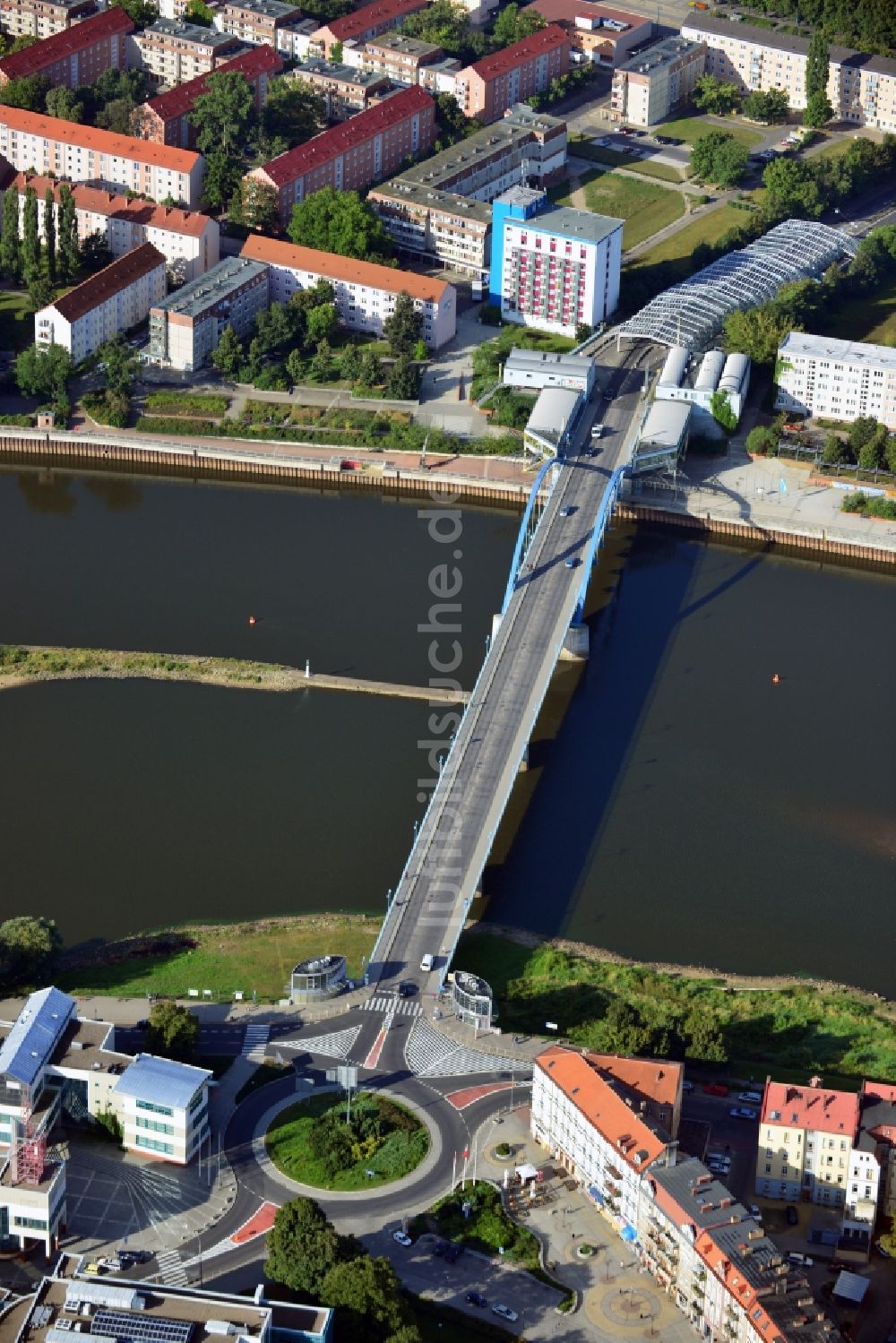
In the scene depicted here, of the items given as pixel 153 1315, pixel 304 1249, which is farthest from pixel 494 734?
pixel 153 1315

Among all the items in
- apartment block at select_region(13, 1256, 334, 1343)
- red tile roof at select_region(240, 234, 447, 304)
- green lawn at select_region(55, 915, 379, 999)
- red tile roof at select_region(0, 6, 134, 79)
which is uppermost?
red tile roof at select_region(0, 6, 134, 79)

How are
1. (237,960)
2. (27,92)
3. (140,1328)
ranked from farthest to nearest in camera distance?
(27,92) < (237,960) < (140,1328)

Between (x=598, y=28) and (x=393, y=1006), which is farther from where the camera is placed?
(x=598, y=28)

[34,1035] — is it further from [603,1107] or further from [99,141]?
[99,141]

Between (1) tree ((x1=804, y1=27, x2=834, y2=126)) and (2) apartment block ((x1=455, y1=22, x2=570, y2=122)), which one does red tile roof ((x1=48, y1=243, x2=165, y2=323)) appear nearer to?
(2) apartment block ((x1=455, y1=22, x2=570, y2=122))

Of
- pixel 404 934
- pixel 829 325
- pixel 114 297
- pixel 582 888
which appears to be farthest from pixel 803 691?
pixel 114 297

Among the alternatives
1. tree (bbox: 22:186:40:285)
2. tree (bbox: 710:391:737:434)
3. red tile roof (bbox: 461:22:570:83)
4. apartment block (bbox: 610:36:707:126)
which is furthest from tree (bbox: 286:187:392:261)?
apartment block (bbox: 610:36:707:126)
